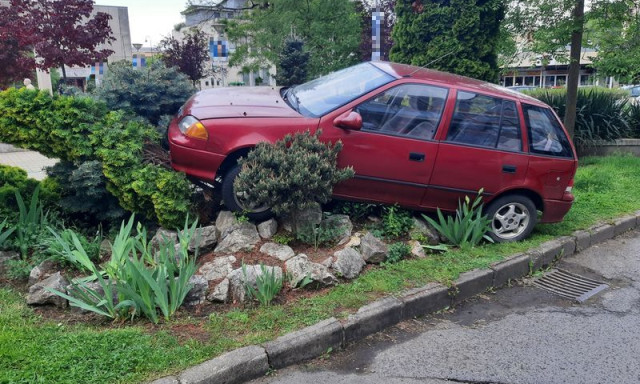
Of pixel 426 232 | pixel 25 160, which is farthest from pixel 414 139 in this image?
pixel 25 160

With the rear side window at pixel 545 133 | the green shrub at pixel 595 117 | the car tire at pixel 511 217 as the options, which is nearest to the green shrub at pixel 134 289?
the car tire at pixel 511 217

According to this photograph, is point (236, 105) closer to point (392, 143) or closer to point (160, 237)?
point (160, 237)

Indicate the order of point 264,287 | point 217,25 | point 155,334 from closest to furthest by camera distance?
1. point 155,334
2. point 264,287
3. point 217,25

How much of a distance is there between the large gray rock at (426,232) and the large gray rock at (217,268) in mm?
2003

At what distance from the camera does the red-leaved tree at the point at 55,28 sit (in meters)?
10.0

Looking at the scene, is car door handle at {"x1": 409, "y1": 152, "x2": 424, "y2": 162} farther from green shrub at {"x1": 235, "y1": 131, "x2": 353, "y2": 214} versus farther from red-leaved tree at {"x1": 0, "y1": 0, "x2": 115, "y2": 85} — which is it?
red-leaved tree at {"x1": 0, "y1": 0, "x2": 115, "y2": 85}

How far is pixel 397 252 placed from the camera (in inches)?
199

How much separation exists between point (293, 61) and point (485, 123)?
710 centimetres

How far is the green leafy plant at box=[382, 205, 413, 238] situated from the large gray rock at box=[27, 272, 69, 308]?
3090 millimetres

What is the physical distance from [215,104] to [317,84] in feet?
4.83

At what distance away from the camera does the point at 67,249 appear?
4.20 meters

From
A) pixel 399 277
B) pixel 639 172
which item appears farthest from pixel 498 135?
pixel 639 172

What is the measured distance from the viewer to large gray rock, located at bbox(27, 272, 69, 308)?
3.90 m

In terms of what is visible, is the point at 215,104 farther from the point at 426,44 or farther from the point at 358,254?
the point at 426,44
